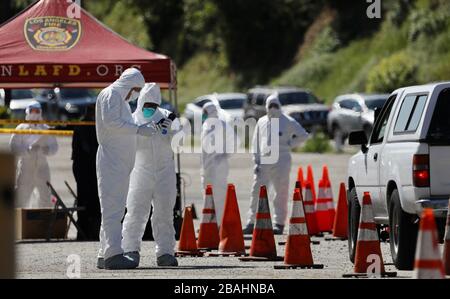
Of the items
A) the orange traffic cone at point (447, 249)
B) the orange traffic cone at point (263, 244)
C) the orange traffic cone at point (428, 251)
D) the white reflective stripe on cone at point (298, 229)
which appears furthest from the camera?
the orange traffic cone at point (263, 244)

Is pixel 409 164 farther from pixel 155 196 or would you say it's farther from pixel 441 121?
pixel 155 196

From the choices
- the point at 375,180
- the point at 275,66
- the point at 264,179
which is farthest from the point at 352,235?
the point at 275,66

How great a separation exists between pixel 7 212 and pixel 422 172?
6.40 m

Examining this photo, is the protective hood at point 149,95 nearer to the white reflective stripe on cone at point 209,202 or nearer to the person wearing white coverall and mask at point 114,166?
the person wearing white coverall and mask at point 114,166

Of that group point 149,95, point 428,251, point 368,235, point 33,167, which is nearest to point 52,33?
point 33,167

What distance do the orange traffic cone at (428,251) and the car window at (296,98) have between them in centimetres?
3774

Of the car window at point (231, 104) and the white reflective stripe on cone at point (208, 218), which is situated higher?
the car window at point (231, 104)

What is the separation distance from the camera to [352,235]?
15758 millimetres

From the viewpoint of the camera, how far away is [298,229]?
14281mm

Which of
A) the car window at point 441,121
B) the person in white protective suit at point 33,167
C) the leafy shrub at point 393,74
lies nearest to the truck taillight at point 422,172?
the car window at point 441,121

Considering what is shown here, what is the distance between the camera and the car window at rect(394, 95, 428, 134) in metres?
13.8

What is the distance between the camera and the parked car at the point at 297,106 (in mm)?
45938
